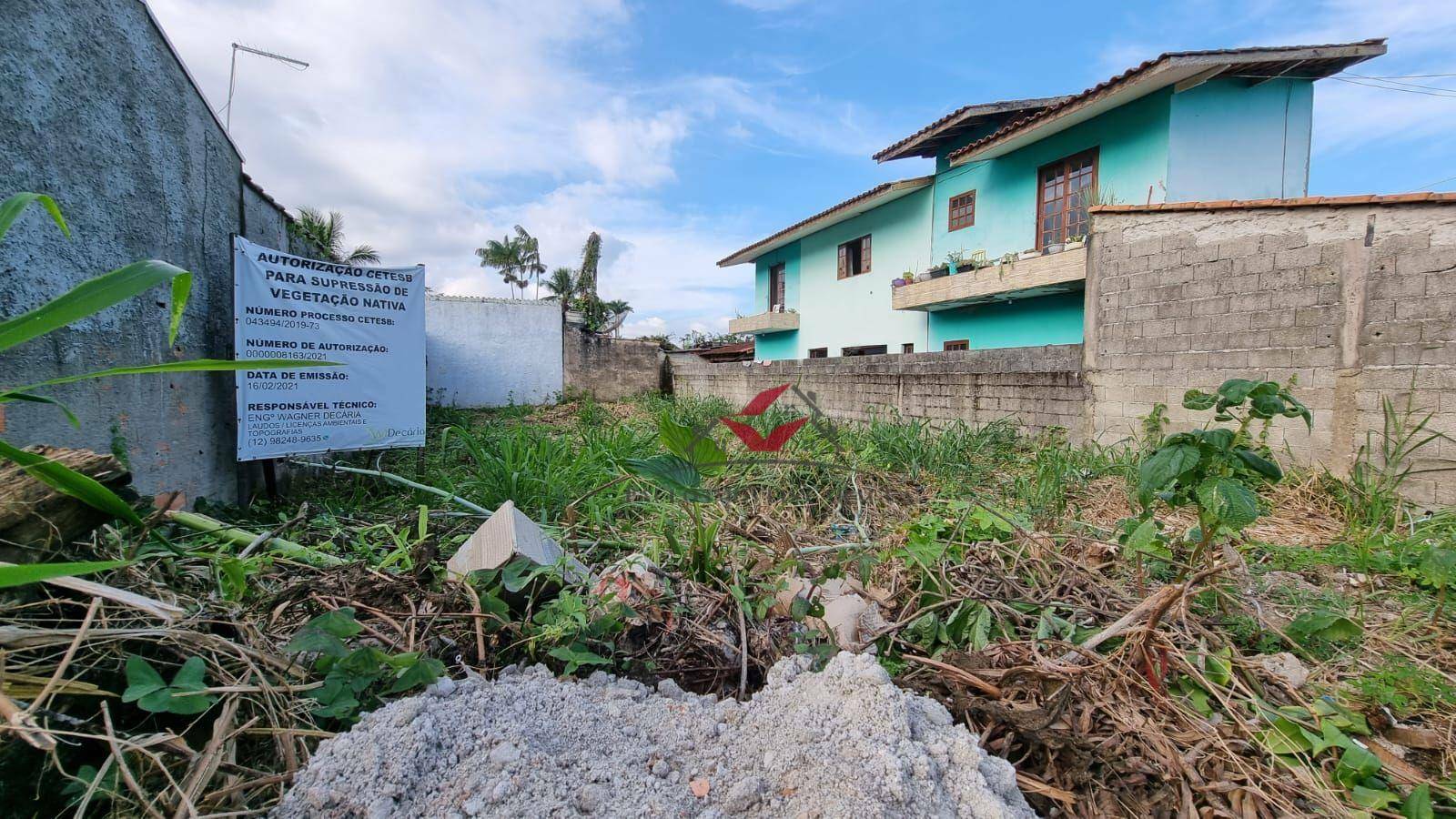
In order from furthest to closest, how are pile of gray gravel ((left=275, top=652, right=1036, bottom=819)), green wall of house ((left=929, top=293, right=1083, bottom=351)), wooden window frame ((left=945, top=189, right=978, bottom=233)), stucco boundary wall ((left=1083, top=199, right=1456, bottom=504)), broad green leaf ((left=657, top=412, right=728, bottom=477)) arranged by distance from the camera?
wooden window frame ((left=945, top=189, right=978, bottom=233)) < green wall of house ((left=929, top=293, right=1083, bottom=351)) < stucco boundary wall ((left=1083, top=199, right=1456, bottom=504)) < broad green leaf ((left=657, top=412, right=728, bottom=477)) < pile of gray gravel ((left=275, top=652, right=1036, bottom=819))

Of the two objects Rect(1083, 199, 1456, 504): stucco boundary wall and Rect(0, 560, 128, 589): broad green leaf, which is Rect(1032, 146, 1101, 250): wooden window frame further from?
Rect(0, 560, 128, 589): broad green leaf

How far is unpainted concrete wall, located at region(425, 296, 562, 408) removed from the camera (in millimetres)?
10609

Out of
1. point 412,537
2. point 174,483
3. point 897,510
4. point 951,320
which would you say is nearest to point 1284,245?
point 897,510

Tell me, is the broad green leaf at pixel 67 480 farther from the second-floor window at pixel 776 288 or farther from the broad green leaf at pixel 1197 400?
the second-floor window at pixel 776 288

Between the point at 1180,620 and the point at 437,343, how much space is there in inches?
448

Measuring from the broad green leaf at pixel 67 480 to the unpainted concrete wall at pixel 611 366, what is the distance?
10747 millimetres

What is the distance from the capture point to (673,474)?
5.58 feet

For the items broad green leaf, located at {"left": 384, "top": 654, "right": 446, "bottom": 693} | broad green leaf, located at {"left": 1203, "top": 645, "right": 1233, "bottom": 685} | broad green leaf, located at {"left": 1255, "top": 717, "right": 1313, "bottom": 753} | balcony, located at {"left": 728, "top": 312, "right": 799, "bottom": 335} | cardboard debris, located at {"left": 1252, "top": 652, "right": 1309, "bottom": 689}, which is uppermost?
balcony, located at {"left": 728, "top": 312, "right": 799, "bottom": 335}

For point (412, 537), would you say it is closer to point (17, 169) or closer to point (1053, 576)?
point (17, 169)

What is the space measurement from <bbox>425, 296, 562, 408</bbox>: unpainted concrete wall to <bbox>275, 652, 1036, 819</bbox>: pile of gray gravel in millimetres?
10344

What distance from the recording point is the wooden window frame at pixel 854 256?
13.2 m

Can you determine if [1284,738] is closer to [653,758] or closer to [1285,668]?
[1285,668]

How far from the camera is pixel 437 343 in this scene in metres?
10.6

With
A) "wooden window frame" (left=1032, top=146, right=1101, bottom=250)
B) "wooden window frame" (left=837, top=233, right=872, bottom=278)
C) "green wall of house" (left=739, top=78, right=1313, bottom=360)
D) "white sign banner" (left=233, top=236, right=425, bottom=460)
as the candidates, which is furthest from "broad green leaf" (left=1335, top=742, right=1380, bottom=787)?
"wooden window frame" (left=837, top=233, right=872, bottom=278)
